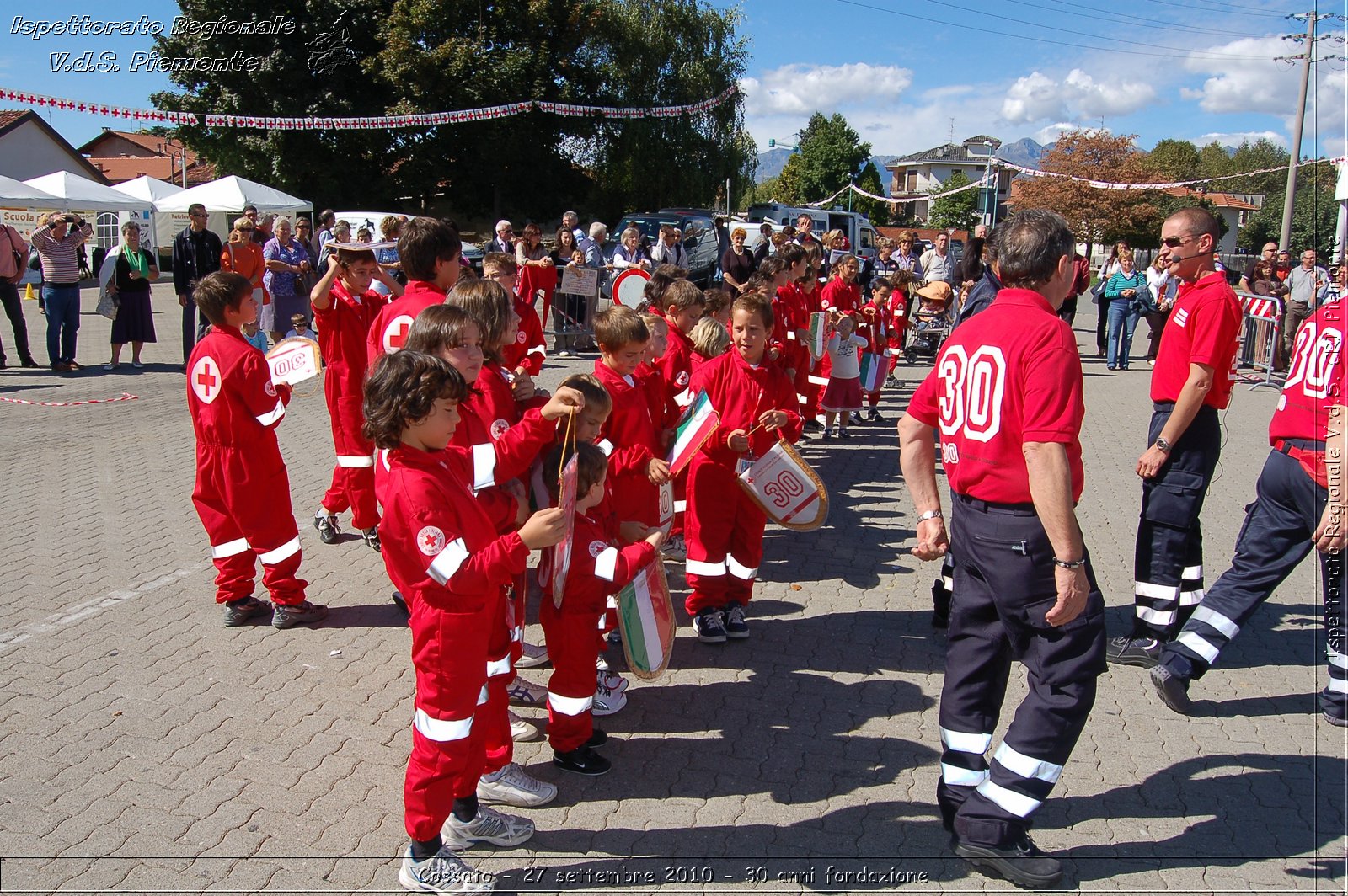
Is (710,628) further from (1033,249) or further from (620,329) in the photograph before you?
(1033,249)

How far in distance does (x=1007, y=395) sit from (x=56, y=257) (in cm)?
1398

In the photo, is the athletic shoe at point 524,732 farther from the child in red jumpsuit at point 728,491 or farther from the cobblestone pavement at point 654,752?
the child in red jumpsuit at point 728,491

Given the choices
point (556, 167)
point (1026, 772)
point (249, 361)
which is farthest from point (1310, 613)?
point (556, 167)

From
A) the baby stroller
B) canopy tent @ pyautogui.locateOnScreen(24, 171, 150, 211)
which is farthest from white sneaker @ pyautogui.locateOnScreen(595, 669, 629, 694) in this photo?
canopy tent @ pyautogui.locateOnScreen(24, 171, 150, 211)

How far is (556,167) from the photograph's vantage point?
36.0 metres

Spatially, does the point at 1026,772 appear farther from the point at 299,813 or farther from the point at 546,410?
the point at 299,813

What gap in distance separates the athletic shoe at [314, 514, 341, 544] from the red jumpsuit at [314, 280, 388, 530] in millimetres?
750

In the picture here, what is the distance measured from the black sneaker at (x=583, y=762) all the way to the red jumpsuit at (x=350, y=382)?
2.71 metres

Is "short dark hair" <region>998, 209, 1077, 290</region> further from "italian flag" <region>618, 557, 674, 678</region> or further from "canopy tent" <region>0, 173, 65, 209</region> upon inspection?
"canopy tent" <region>0, 173, 65, 209</region>

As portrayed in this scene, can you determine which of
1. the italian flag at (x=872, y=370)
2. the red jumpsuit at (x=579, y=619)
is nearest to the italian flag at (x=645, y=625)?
the red jumpsuit at (x=579, y=619)

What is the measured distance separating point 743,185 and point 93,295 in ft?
76.9

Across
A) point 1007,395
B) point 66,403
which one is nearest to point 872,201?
point 66,403

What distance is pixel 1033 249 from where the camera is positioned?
3115 mm

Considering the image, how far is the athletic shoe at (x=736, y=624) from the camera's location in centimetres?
508
